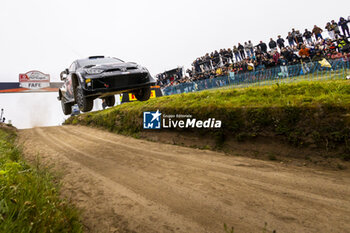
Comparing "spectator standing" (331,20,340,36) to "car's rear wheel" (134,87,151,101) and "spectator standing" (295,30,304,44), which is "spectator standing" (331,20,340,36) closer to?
"spectator standing" (295,30,304,44)

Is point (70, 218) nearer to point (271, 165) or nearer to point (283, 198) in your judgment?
point (283, 198)

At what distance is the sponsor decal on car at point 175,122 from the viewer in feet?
28.8

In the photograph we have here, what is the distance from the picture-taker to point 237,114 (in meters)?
7.88

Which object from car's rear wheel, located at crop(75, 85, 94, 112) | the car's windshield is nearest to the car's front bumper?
car's rear wheel, located at crop(75, 85, 94, 112)

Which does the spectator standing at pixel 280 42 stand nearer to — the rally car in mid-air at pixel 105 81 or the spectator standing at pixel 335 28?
the spectator standing at pixel 335 28

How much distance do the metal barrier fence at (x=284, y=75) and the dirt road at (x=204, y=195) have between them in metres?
6.58

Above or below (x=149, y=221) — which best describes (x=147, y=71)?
above

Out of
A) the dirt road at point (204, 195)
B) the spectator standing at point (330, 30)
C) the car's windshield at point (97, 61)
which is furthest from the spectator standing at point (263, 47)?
the car's windshield at point (97, 61)

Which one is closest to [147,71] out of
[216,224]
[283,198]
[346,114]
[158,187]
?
[158,187]

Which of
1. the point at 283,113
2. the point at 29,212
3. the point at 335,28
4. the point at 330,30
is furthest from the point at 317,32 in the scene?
the point at 29,212

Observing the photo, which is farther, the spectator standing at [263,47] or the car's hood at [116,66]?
the spectator standing at [263,47]

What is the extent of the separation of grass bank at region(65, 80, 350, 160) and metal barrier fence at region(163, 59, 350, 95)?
10.7 feet

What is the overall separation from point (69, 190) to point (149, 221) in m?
2.34

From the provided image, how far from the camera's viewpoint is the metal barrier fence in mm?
9656
